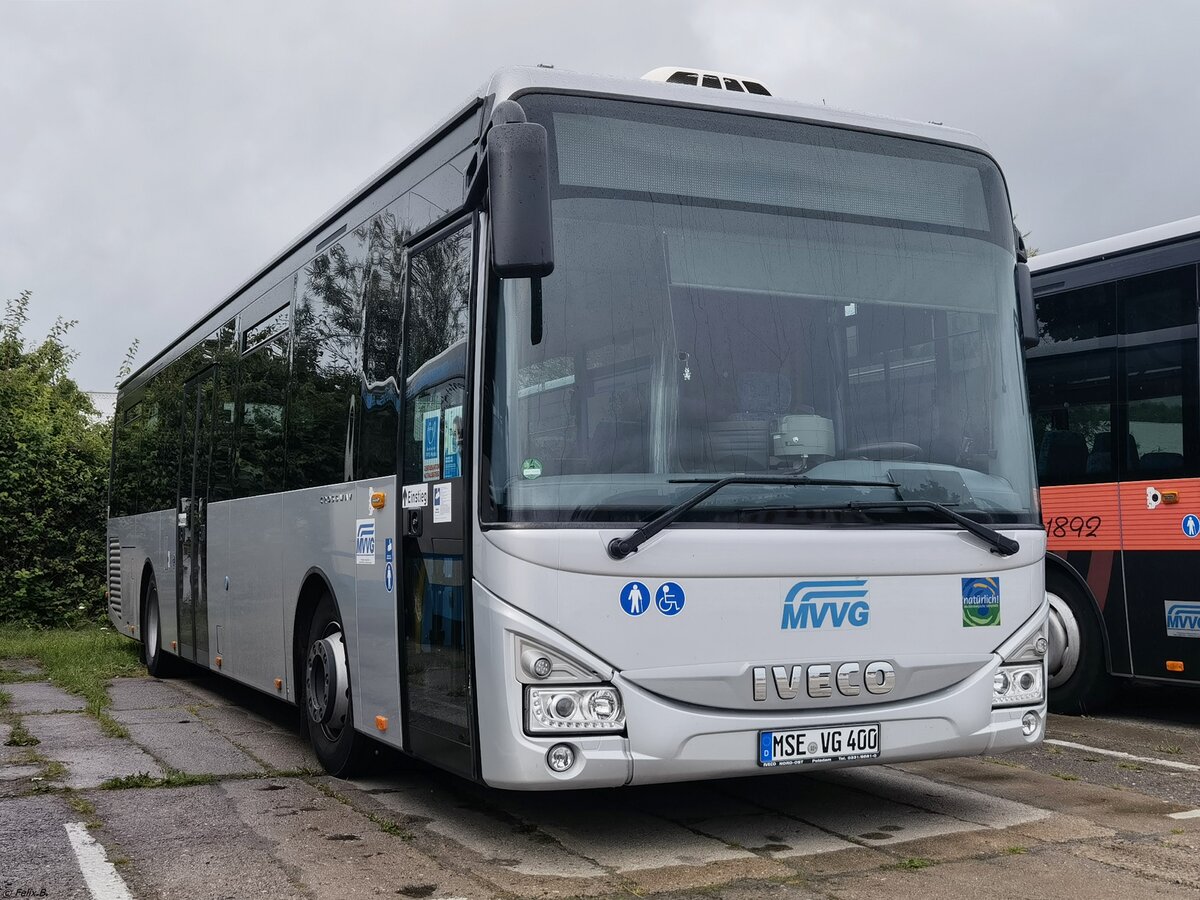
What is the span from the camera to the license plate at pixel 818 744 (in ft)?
18.0

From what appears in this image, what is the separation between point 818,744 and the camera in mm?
5562

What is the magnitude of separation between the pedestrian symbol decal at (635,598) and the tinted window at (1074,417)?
4961mm

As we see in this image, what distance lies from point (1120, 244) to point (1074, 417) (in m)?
1.24

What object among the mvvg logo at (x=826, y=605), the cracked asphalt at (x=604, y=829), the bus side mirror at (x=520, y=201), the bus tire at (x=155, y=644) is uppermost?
the bus side mirror at (x=520, y=201)

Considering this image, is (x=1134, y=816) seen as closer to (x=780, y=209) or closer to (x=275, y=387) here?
(x=780, y=209)

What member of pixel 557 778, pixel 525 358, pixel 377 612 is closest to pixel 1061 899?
pixel 557 778

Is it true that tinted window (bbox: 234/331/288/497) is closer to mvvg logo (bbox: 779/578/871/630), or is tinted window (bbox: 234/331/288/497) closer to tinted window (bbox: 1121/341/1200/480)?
mvvg logo (bbox: 779/578/871/630)

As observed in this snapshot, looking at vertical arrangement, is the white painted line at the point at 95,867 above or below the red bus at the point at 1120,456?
below

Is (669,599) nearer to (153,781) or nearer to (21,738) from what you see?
(153,781)

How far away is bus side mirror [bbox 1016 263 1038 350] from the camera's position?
21.2 feet

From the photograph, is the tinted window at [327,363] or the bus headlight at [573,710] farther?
the tinted window at [327,363]

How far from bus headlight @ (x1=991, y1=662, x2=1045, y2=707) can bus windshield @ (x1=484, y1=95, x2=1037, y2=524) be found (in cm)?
68

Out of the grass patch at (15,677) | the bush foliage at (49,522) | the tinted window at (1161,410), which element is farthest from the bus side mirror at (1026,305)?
the bush foliage at (49,522)

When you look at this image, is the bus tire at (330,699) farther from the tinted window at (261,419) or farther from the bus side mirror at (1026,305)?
the bus side mirror at (1026,305)
